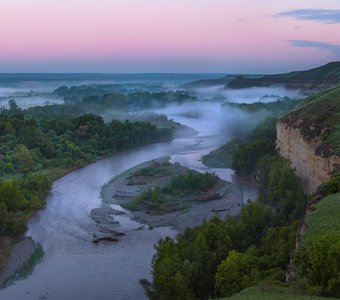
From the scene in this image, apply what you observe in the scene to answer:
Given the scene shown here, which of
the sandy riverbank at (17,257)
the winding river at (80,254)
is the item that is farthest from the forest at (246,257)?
the sandy riverbank at (17,257)

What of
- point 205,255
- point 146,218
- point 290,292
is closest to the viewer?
point 290,292

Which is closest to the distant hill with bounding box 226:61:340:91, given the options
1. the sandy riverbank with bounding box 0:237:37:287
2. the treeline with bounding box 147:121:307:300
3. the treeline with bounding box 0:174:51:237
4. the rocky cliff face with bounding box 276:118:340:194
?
the rocky cliff face with bounding box 276:118:340:194

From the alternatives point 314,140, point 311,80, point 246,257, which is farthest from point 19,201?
point 311,80

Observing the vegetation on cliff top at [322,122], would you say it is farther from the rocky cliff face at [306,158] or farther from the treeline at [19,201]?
the treeline at [19,201]

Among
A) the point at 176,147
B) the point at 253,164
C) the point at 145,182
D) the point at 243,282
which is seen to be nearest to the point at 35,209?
the point at 145,182

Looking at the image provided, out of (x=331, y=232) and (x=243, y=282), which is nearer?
(x=331, y=232)

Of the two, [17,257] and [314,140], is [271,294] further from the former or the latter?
[17,257]

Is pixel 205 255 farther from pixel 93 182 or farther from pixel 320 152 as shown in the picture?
pixel 93 182

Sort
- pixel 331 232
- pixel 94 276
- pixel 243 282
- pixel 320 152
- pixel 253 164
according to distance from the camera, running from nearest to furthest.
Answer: pixel 331 232 < pixel 243 282 < pixel 94 276 < pixel 320 152 < pixel 253 164
